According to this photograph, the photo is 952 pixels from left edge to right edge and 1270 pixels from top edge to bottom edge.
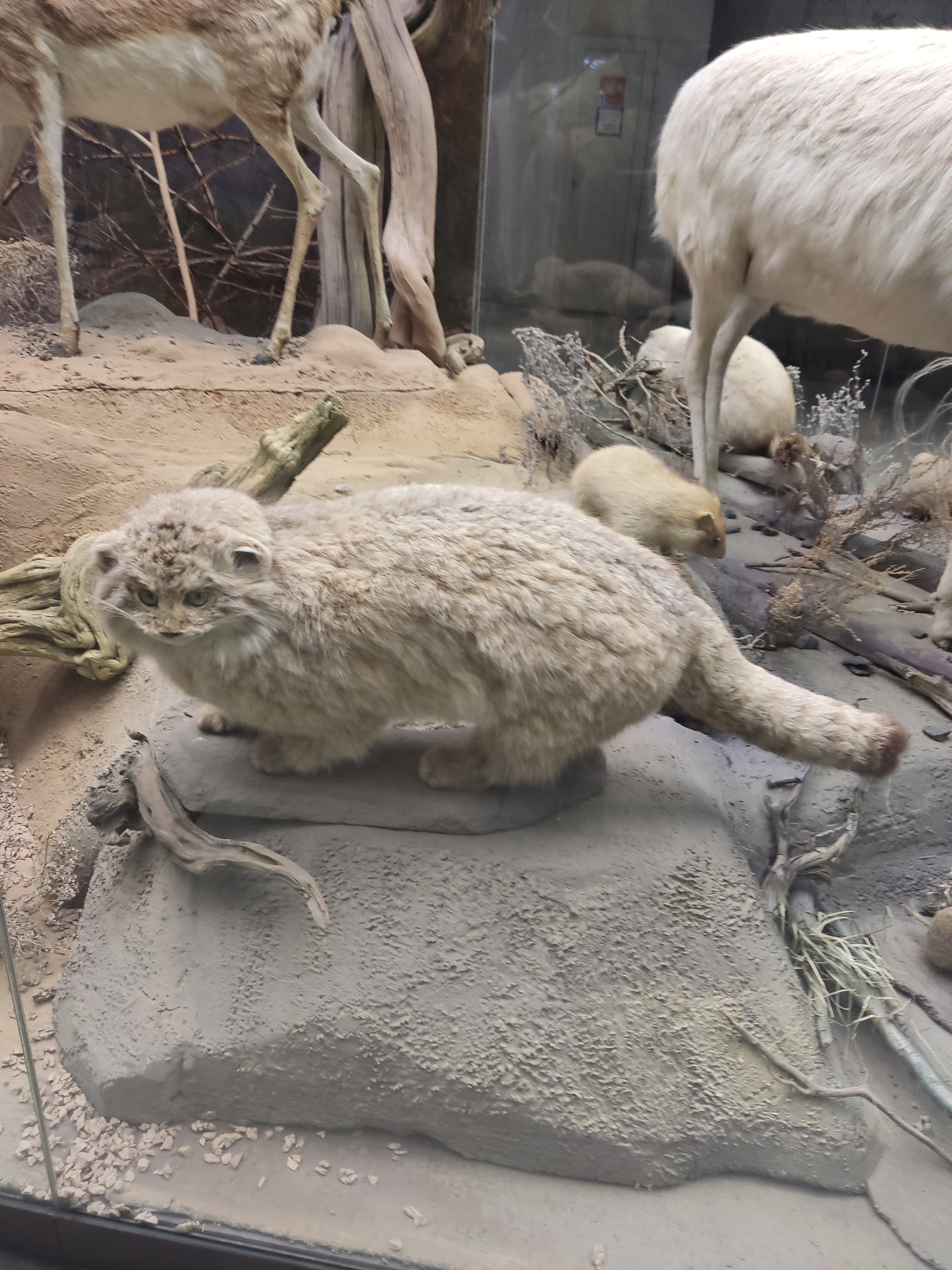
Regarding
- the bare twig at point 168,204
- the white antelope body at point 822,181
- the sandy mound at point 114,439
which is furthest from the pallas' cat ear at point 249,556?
the white antelope body at point 822,181

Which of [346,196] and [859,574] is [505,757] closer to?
[859,574]

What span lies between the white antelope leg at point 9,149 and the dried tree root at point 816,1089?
10.0 ft

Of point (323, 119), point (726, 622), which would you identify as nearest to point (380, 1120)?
point (726, 622)

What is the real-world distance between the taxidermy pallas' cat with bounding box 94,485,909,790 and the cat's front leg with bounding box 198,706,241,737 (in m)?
0.18

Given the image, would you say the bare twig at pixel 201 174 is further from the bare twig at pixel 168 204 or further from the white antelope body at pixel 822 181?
the white antelope body at pixel 822 181

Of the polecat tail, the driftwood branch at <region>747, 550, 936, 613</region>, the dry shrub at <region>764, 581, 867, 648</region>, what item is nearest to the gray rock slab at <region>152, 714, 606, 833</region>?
the polecat tail

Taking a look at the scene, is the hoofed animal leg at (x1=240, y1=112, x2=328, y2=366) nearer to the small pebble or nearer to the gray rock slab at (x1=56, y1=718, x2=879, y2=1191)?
the gray rock slab at (x1=56, y1=718, x2=879, y2=1191)

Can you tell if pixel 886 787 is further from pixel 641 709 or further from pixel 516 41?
pixel 516 41

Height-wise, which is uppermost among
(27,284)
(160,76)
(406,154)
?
(160,76)

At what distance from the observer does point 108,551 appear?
1.63m

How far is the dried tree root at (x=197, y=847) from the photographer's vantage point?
70.0 inches

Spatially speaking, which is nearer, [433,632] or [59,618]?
[433,632]

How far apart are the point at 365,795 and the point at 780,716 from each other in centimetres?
103

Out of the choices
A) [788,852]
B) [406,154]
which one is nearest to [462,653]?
[788,852]
